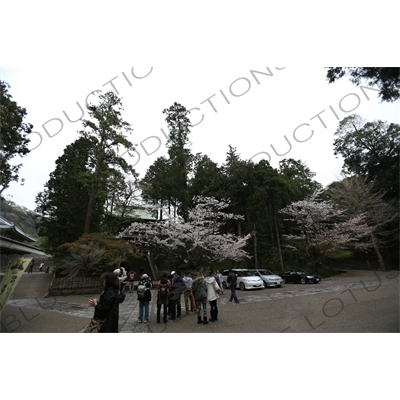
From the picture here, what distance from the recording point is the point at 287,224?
42.7 ft

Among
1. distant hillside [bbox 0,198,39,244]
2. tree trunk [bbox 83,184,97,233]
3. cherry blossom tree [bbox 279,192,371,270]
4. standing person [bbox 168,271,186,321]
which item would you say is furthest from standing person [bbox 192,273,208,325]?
cherry blossom tree [bbox 279,192,371,270]

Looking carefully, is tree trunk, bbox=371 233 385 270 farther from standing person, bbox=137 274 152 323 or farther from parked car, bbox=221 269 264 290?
standing person, bbox=137 274 152 323

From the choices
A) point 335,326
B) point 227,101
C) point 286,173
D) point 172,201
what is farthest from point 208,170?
point 335,326

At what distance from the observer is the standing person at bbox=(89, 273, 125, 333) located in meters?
2.91

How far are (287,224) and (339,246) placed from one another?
2.66m

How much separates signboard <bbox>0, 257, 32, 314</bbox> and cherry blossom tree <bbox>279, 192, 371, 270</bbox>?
11309mm

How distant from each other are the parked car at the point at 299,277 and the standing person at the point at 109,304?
34.7ft

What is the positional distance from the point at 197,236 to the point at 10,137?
7789 mm

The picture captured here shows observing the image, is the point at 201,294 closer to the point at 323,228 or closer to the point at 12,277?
the point at 12,277

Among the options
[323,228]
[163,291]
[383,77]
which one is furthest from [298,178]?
[163,291]

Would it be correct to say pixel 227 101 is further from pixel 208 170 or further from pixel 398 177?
pixel 208 170

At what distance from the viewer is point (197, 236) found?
11.0 m

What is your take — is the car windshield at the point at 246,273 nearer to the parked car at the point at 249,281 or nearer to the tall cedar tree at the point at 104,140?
the parked car at the point at 249,281

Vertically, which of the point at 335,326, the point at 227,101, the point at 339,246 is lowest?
the point at 335,326
